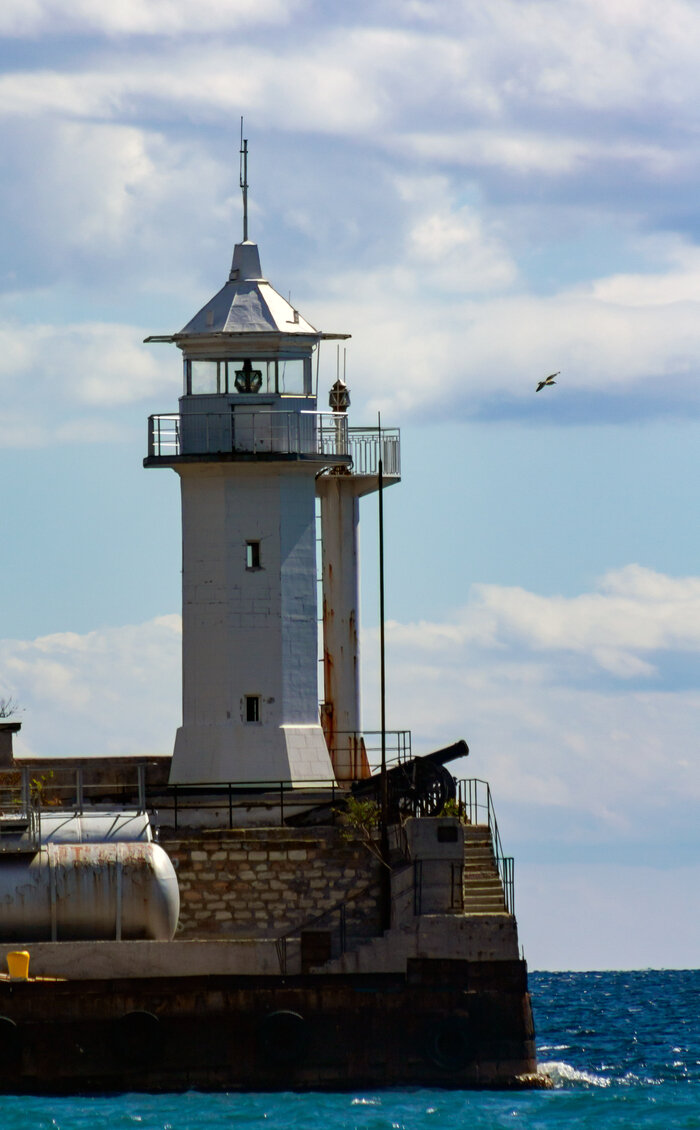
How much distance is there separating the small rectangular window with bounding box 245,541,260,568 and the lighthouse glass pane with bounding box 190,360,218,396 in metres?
3.11

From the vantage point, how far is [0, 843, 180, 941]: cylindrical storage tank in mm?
42594

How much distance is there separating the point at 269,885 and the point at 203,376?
10.4m

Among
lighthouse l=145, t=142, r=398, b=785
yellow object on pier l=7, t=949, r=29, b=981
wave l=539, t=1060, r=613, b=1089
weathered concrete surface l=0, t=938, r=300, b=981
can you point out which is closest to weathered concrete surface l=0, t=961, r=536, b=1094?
yellow object on pier l=7, t=949, r=29, b=981

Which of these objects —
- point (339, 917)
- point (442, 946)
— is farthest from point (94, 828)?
point (442, 946)

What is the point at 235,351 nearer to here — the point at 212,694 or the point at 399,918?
the point at 212,694

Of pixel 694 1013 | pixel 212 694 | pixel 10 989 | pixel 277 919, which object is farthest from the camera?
pixel 694 1013

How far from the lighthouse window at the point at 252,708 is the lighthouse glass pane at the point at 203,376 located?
5.82 metres

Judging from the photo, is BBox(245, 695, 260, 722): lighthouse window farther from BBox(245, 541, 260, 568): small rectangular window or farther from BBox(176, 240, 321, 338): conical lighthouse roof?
BBox(176, 240, 321, 338): conical lighthouse roof

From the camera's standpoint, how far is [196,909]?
147ft

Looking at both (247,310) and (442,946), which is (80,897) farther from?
(247,310)

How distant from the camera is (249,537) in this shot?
4912 centimetres

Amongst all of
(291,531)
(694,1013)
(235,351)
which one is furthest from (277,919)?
(694,1013)

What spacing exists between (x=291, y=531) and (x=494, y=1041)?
11039 millimetres

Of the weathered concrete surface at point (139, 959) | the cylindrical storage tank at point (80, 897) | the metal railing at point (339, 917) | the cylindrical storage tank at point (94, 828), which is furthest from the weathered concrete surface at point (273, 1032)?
the cylindrical storage tank at point (94, 828)
